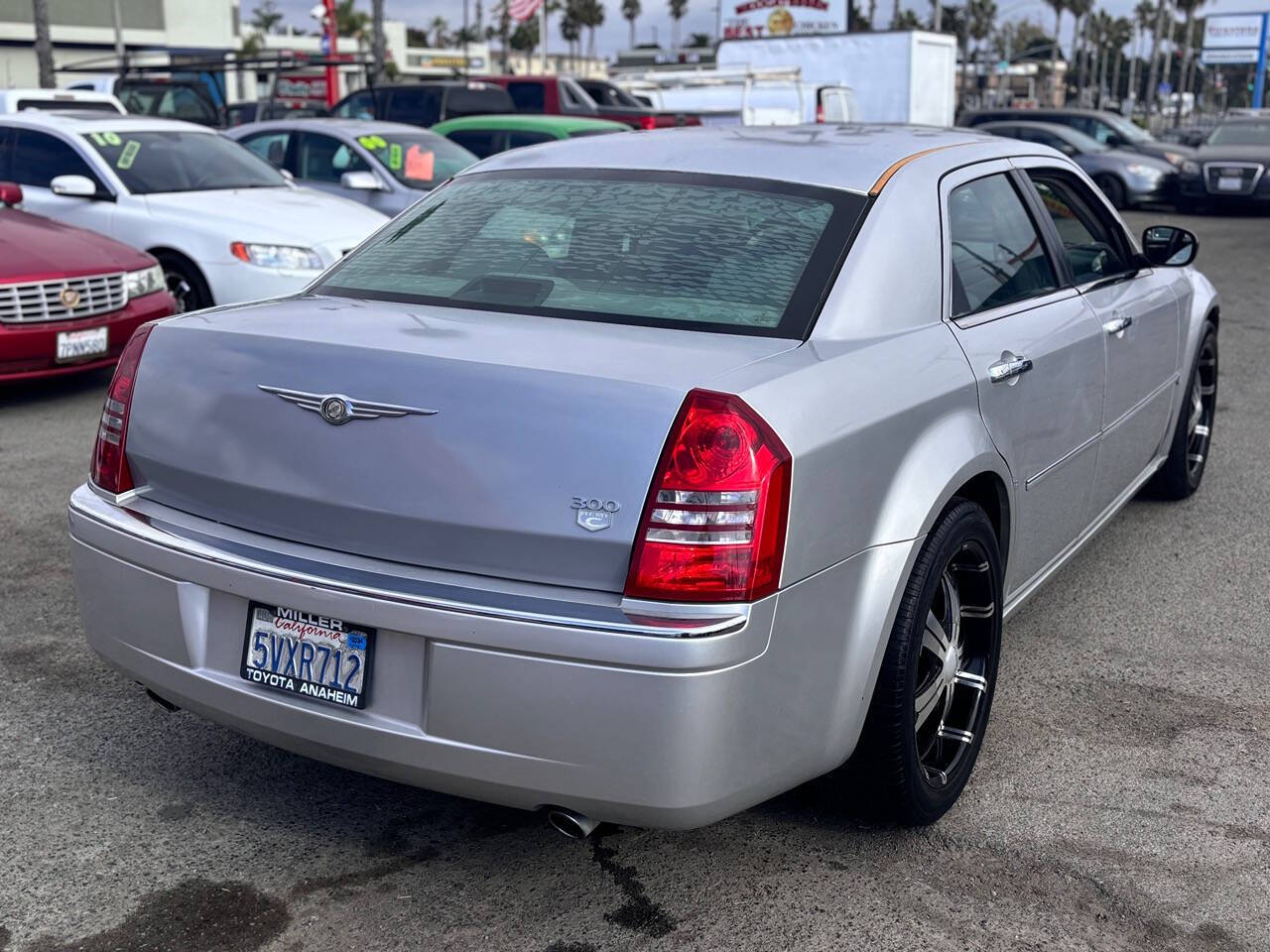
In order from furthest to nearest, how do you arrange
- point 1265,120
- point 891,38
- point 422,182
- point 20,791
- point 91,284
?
point 891,38
point 1265,120
point 422,182
point 91,284
point 20,791

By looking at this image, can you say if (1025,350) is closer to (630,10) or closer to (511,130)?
(511,130)

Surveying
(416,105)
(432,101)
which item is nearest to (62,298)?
(432,101)

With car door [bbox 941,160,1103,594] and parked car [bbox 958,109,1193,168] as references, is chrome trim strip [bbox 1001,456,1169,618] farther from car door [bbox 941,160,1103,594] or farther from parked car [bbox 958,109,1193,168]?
parked car [bbox 958,109,1193,168]

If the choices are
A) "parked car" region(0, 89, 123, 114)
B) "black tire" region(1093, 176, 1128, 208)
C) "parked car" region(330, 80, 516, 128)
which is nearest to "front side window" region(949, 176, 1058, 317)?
"parked car" region(0, 89, 123, 114)

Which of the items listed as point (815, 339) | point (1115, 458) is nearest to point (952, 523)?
point (815, 339)

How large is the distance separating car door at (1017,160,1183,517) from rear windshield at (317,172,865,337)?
49.1 inches

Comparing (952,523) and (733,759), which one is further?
(952,523)

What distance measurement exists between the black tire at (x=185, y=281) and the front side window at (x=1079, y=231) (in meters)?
5.93

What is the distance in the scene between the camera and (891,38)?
25.4m

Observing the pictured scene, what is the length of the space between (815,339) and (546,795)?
109cm

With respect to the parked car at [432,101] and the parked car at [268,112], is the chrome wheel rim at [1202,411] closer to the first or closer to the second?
the parked car at [432,101]

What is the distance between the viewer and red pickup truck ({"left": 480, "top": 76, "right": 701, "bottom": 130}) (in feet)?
60.9

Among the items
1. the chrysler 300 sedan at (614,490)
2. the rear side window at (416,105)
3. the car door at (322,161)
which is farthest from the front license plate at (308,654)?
the rear side window at (416,105)

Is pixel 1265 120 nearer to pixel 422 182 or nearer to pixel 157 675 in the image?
pixel 422 182
